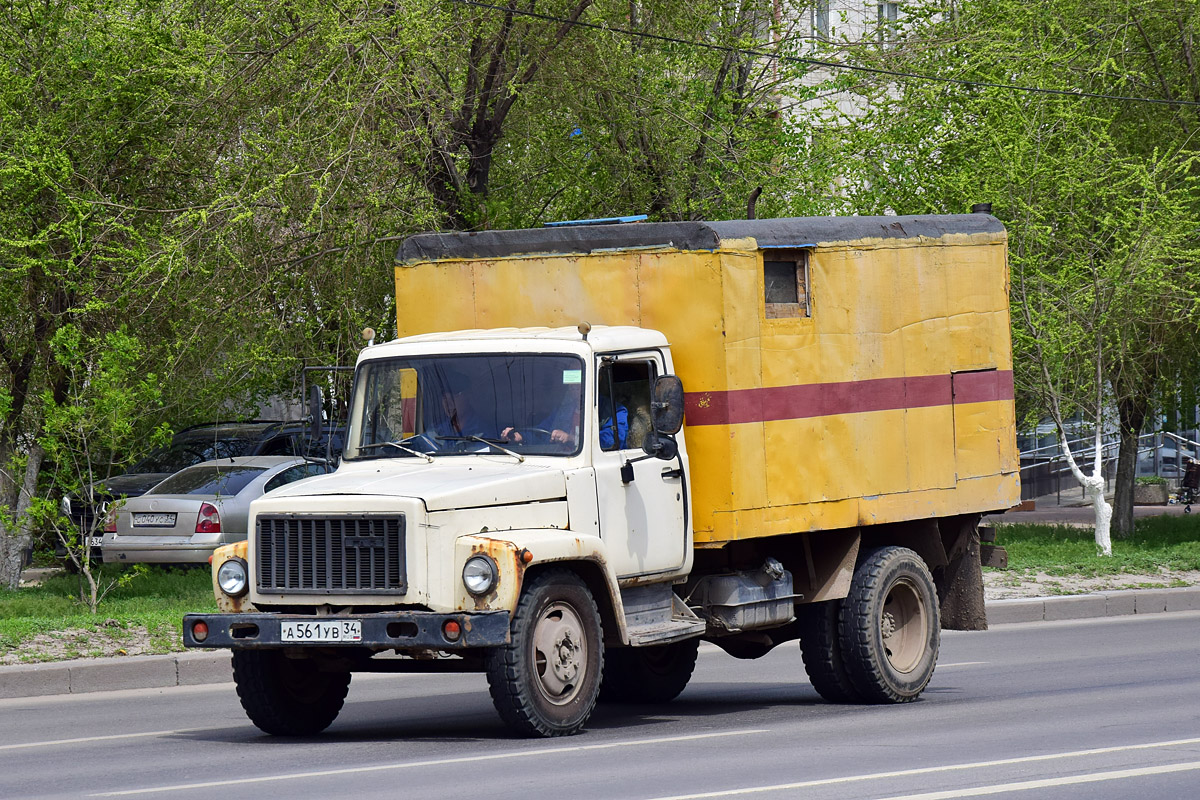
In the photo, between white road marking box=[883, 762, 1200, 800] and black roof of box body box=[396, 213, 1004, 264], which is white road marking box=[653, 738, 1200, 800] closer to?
white road marking box=[883, 762, 1200, 800]

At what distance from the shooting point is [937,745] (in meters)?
9.16

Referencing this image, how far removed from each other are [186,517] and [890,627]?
10.2 m

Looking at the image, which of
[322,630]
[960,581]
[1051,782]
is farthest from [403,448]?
[960,581]

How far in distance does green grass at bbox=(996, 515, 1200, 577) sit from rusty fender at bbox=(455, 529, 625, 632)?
11258 mm

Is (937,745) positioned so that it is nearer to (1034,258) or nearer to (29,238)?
(29,238)

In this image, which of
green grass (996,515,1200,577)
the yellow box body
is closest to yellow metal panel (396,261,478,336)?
the yellow box body

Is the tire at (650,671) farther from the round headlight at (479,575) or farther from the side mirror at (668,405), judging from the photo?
the round headlight at (479,575)

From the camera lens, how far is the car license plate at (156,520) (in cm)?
1977

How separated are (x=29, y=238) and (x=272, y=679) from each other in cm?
771

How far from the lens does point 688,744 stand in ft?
31.2

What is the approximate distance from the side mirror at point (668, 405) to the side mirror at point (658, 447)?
0.96 feet

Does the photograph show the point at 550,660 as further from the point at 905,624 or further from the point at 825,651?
the point at 905,624

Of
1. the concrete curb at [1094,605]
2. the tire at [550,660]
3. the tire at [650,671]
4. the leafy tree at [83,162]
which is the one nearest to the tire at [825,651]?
the tire at [650,671]

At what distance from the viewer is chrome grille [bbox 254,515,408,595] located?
9156 mm
